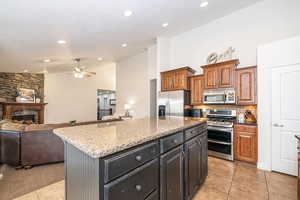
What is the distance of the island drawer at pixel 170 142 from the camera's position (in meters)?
1.40

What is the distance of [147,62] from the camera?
6.36 meters

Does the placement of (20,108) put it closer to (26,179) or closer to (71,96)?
(71,96)

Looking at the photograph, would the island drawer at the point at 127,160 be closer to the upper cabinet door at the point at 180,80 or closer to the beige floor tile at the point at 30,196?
the beige floor tile at the point at 30,196

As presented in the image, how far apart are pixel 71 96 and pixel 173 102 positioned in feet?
21.0

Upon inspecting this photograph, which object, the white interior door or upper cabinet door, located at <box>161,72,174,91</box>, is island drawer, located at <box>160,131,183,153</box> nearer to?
the white interior door

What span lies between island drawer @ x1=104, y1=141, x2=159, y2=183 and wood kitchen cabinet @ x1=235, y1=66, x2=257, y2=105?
306 cm

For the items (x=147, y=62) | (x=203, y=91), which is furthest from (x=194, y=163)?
(x=147, y=62)

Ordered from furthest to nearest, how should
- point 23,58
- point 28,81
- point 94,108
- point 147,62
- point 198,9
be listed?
point 94,108 → point 28,81 → point 147,62 → point 23,58 → point 198,9

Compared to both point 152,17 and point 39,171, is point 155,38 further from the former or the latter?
point 39,171

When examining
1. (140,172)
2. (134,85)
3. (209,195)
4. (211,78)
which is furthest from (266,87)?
(134,85)

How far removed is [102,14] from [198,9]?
2.30 meters

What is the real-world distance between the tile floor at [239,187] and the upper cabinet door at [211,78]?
2.01 meters

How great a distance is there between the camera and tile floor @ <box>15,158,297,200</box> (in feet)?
6.94

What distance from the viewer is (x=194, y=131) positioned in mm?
2031
